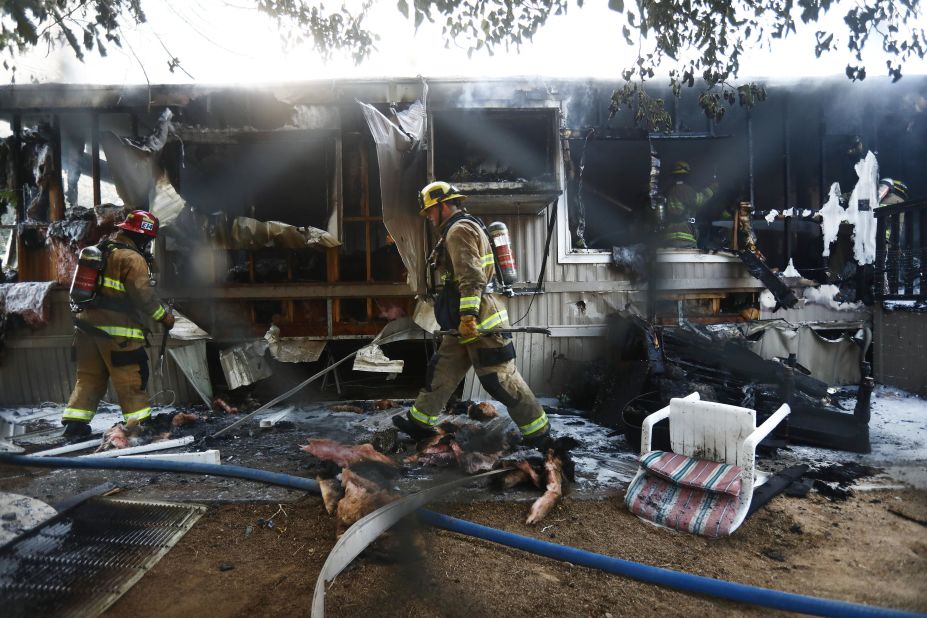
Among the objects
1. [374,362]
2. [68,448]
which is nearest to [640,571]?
[374,362]

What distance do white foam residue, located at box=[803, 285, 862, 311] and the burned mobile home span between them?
0.02 meters

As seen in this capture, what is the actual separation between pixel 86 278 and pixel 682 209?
704 cm

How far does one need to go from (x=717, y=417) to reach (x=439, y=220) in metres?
2.84

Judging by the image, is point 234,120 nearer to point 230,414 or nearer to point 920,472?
point 230,414

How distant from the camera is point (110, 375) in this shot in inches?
208

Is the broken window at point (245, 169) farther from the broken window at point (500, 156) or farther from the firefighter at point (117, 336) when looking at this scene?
the broken window at point (500, 156)

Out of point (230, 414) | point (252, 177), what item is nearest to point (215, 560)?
point (230, 414)

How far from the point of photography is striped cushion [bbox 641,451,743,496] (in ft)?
10.3

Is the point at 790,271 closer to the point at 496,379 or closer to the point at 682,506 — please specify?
the point at 496,379

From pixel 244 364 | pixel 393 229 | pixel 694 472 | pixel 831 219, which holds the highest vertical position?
pixel 831 219

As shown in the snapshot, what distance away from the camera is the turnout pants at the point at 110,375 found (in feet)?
17.0

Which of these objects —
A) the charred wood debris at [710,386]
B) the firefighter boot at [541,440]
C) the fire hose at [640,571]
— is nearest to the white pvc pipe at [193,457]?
the fire hose at [640,571]

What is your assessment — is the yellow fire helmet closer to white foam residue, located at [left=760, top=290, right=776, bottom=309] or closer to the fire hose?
the fire hose

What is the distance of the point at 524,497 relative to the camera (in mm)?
3645
